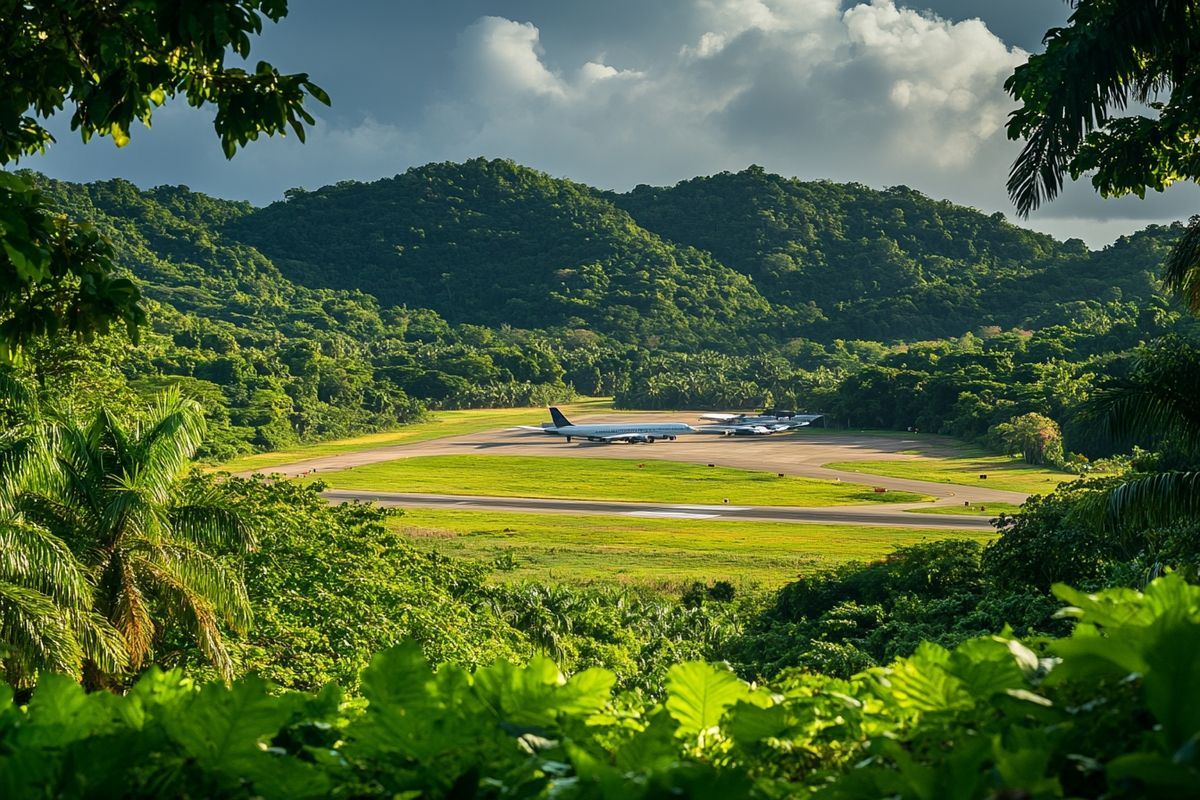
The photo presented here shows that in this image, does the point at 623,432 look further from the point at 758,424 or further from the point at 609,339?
the point at 609,339

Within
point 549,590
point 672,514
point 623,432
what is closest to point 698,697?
point 549,590

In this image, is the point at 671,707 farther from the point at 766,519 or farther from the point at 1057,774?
the point at 766,519

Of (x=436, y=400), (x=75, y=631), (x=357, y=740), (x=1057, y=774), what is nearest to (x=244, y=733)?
(x=357, y=740)

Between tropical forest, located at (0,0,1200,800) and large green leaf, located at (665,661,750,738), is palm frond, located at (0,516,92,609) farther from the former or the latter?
large green leaf, located at (665,661,750,738)

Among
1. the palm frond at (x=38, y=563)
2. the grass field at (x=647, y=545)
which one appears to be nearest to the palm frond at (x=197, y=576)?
the palm frond at (x=38, y=563)

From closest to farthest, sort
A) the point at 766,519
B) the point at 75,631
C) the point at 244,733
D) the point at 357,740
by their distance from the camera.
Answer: the point at 244,733 < the point at 357,740 < the point at 75,631 < the point at 766,519

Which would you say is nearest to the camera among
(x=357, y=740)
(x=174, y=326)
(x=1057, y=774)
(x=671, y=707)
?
(x=1057, y=774)
